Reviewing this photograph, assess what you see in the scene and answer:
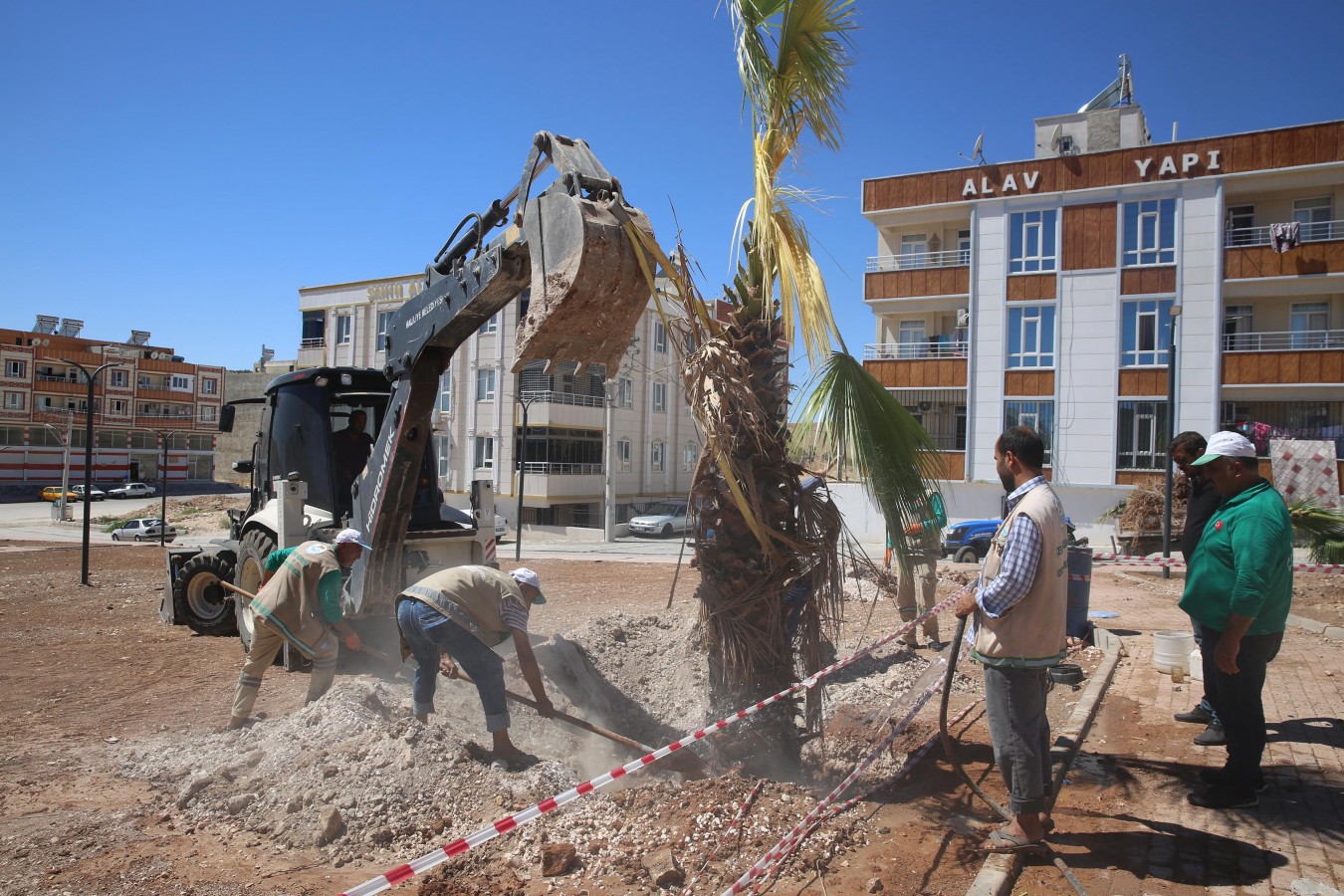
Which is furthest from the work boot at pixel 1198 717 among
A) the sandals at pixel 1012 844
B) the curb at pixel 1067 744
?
the sandals at pixel 1012 844

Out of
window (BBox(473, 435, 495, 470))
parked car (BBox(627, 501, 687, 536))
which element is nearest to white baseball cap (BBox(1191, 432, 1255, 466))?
parked car (BBox(627, 501, 687, 536))

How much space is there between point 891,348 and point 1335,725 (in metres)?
24.2

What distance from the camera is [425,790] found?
15.0 ft

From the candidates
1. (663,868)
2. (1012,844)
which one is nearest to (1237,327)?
(1012,844)

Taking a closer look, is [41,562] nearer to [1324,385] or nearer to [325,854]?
[325,854]

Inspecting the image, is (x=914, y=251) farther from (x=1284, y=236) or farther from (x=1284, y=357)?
(x=1284, y=357)

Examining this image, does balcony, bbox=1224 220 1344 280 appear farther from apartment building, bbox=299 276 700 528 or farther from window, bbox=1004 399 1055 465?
apartment building, bbox=299 276 700 528

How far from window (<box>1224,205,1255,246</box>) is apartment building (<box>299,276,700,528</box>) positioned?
1925 cm

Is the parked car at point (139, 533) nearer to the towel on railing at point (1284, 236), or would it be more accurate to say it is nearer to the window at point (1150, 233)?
the window at point (1150, 233)

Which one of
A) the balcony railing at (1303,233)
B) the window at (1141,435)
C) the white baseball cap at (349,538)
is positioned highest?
the balcony railing at (1303,233)

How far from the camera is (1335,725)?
17.8 feet

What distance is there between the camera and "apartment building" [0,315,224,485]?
5606cm

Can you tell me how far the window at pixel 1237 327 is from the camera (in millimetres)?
25219

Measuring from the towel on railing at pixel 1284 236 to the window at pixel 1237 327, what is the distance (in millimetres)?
2186
